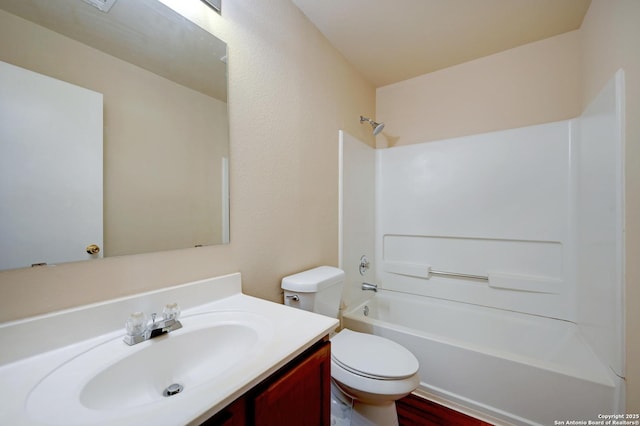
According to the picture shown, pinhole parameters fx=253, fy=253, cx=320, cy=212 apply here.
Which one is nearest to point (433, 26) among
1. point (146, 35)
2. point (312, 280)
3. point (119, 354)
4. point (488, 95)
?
point (488, 95)

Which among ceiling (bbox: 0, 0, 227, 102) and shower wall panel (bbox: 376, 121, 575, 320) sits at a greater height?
ceiling (bbox: 0, 0, 227, 102)

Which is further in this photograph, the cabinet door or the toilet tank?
the toilet tank

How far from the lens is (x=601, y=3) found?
1.33 metres

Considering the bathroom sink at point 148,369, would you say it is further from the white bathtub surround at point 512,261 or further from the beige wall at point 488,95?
the beige wall at point 488,95

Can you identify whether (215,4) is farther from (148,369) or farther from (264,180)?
(148,369)

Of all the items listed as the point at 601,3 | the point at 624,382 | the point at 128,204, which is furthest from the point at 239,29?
the point at 624,382

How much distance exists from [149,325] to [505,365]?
5.59ft

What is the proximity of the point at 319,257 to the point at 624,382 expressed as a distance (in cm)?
150

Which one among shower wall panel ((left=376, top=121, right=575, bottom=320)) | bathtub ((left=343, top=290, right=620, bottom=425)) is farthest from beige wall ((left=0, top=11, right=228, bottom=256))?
shower wall panel ((left=376, top=121, right=575, bottom=320))

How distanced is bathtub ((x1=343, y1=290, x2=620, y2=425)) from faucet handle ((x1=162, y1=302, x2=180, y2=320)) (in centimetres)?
123

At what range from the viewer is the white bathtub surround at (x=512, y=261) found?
123cm

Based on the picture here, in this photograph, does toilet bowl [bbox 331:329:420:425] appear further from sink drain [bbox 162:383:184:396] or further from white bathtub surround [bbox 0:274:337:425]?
sink drain [bbox 162:383:184:396]

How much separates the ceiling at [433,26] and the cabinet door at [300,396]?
1.83m

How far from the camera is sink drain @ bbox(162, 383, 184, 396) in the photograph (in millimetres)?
708
